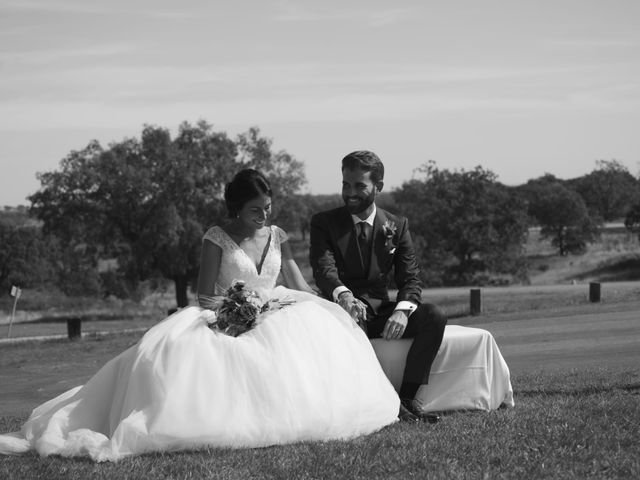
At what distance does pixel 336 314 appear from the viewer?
809 cm

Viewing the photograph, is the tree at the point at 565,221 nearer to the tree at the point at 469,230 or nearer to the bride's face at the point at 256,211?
the tree at the point at 469,230

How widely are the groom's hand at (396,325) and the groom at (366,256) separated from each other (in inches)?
0.5

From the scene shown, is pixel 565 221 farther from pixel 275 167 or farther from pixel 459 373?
pixel 459 373

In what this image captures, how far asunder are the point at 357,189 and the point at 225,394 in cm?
246

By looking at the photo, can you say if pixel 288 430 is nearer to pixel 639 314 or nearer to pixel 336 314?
pixel 336 314

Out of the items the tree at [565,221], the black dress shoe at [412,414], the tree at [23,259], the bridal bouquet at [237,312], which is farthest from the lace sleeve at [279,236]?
the tree at [23,259]

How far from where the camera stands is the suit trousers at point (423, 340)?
8.22 m

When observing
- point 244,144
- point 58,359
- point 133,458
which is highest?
point 244,144

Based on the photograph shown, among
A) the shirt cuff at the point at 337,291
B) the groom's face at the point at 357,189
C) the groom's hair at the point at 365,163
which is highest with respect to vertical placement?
the groom's hair at the point at 365,163

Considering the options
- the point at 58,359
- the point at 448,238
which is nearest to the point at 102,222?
the point at 448,238

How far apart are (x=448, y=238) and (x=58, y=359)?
36706 millimetres

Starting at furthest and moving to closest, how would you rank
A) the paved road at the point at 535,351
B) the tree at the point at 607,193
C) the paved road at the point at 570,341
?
the tree at the point at 607,193 → the paved road at the point at 535,351 → the paved road at the point at 570,341

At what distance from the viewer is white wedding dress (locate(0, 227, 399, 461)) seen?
6.93 m

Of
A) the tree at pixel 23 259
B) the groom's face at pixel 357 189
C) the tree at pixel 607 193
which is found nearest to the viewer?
the groom's face at pixel 357 189
